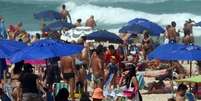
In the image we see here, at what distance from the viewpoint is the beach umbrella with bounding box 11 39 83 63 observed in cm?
1048

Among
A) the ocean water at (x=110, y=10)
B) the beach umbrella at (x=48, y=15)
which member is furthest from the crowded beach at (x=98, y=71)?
the ocean water at (x=110, y=10)

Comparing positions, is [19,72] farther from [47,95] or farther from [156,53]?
[156,53]

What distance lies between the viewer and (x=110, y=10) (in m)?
48.1

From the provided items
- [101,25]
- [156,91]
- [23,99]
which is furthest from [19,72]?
[101,25]

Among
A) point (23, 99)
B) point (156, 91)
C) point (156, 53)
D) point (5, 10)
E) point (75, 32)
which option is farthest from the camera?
point (5, 10)

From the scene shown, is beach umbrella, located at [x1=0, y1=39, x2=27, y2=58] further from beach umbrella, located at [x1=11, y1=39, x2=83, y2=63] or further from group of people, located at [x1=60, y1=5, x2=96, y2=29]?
group of people, located at [x1=60, y1=5, x2=96, y2=29]

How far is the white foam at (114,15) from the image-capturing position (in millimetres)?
42094

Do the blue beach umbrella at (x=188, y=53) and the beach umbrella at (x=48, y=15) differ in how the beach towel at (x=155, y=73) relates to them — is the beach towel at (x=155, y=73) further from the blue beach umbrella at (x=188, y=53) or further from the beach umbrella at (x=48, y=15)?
the beach umbrella at (x=48, y=15)

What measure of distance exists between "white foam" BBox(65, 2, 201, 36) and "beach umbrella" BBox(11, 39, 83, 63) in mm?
28781

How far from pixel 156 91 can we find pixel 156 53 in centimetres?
274

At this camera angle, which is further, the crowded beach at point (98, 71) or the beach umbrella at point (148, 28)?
the beach umbrella at point (148, 28)

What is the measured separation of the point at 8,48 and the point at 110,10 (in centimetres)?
→ 3722

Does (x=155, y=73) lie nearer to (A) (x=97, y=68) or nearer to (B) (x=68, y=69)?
(A) (x=97, y=68)

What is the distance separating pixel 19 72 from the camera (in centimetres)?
1099
